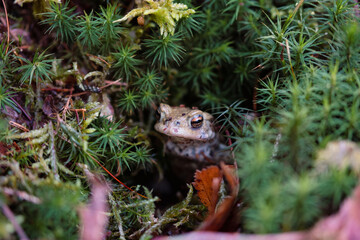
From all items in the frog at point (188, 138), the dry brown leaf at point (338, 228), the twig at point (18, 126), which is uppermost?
the dry brown leaf at point (338, 228)

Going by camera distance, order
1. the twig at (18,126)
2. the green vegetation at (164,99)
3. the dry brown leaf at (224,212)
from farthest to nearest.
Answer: the twig at (18,126), the dry brown leaf at (224,212), the green vegetation at (164,99)

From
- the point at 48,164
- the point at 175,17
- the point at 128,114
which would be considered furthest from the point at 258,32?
the point at 48,164

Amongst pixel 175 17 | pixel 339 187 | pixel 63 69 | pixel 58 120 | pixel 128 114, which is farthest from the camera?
pixel 128 114

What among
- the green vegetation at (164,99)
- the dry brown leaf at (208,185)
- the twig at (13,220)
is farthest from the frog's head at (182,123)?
the twig at (13,220)

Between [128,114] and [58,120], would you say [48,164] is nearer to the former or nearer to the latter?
[58,120]

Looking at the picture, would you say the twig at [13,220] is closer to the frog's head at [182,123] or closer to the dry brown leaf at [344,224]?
the dry brown leaf at [344,224]

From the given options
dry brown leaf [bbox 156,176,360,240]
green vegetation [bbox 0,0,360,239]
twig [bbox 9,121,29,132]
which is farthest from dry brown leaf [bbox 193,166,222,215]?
twig [bbox 9,121,29,132]

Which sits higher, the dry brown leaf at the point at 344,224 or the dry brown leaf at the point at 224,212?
the dry brown leaf at the point at 344,224
